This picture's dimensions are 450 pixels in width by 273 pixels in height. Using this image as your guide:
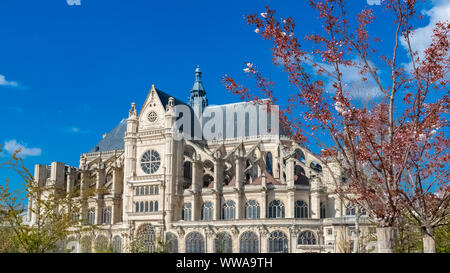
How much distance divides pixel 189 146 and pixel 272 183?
45.6ft

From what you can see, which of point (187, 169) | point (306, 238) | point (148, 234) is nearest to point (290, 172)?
point (306, 238)

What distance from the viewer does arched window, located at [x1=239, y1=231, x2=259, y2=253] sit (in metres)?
55.9

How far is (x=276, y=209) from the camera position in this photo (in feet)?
190

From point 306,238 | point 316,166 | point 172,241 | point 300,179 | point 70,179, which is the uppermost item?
point 316,166

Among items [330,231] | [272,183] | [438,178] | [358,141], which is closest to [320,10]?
[358,141]

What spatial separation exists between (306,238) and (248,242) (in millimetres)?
6185

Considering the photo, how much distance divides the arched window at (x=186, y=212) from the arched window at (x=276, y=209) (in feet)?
32.2

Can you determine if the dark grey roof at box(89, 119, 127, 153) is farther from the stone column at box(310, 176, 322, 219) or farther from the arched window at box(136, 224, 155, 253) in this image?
the stone column at box(310, 176, 322, 219)

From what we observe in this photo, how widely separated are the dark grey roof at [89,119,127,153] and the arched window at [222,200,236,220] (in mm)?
26852

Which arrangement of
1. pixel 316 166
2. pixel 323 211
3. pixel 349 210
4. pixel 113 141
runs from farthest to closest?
pixel 113 141, pixel 316 166, pixel 323 211, pixel 349 210

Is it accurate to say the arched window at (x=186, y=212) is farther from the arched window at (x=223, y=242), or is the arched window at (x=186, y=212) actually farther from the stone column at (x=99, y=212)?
the stone column at (x=99, y=212)

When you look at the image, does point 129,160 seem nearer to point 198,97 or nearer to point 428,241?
point 198,97

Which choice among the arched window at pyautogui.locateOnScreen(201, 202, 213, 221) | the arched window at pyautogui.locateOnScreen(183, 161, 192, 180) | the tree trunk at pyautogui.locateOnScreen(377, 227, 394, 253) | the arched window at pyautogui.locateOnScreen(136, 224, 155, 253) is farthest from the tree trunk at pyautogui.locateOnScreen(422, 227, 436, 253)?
the arched window at pyautogui.locateOnScreen(183, 161, 192, 180)
